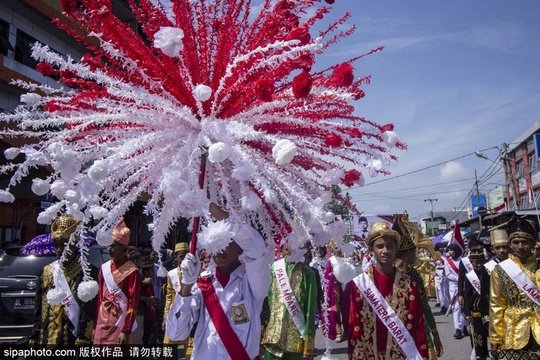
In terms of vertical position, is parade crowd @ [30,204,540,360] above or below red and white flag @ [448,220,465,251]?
below

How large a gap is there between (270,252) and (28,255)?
20.3ft

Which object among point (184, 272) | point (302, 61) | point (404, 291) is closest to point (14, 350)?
point (184, 272)

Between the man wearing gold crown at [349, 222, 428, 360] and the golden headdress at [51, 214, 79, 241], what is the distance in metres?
2.66

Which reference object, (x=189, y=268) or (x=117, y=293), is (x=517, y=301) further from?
(x=117, y=293)

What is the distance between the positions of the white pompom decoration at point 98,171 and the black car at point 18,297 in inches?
221

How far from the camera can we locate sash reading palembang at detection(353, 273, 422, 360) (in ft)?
13.2

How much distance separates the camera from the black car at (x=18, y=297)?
7145 mm

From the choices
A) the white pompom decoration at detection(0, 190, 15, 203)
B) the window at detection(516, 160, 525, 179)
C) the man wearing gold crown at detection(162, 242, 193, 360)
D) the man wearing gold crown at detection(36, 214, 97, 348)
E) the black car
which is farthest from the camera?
the window at detection(516, 160, 525, 179)

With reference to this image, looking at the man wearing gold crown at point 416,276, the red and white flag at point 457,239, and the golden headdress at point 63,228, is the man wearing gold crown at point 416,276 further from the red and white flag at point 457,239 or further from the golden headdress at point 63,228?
the red and white flag at point 457,239

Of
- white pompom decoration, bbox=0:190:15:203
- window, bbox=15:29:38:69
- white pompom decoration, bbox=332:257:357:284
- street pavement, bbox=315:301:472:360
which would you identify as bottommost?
street pavement, bbox=315:301:472:360

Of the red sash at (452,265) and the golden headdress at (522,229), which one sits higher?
the golden headdress at (522,229)

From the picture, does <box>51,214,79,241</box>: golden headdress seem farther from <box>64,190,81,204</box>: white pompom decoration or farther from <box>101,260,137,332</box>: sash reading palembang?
<box>64,190,81,204</box>: white pompom decoration

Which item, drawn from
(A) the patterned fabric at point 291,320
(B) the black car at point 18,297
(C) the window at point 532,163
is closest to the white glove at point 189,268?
(A) the patterned fabric at point 291,320

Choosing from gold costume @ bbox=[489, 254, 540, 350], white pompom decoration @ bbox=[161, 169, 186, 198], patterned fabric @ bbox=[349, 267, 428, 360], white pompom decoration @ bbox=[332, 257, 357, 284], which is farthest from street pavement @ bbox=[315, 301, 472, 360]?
white pompom decoration @ bbox=[161, 169, 186, 198]
